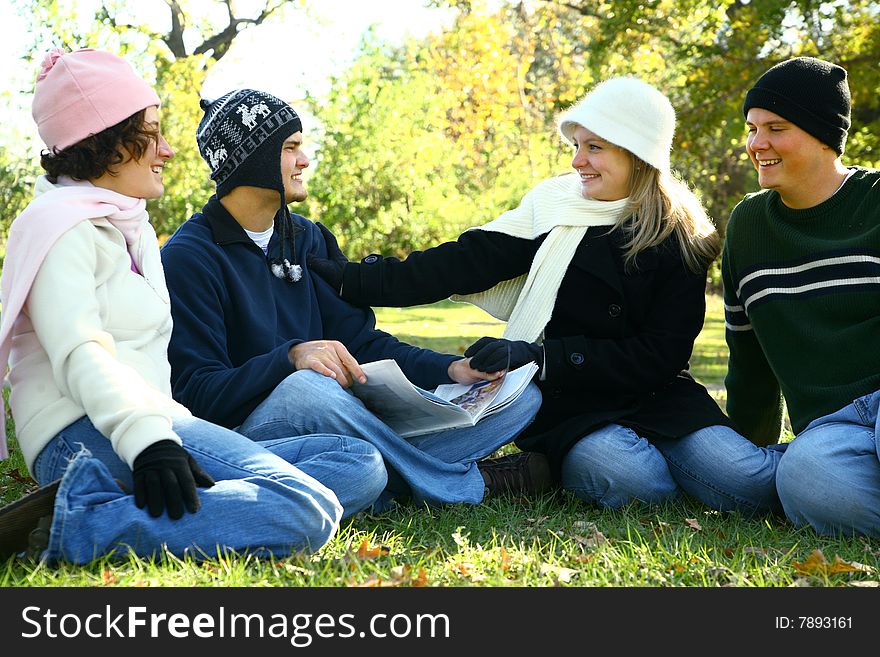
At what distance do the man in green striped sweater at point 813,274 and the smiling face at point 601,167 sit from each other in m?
0.48

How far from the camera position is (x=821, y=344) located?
12.8 feet

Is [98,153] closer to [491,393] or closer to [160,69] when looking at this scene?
[491,393]

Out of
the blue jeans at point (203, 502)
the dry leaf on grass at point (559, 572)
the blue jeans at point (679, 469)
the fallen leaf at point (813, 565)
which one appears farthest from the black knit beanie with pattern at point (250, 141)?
the fallen leaf at point (813, 565)

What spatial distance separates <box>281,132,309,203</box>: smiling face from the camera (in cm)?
404

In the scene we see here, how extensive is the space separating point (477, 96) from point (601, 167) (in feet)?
50.4

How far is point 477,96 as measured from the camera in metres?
19.1

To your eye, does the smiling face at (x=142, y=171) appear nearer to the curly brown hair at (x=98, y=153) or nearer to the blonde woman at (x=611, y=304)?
the curly brown hair at (x=98, y=153)

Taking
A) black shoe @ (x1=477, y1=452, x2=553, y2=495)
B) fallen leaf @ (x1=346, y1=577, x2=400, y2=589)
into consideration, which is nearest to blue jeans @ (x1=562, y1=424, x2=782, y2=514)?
black shoe @ (x1=477, y1=452, x2=553, y2=495)

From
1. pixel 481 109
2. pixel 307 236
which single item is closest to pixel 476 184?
pixel 481 109

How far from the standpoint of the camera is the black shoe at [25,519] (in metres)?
2.91

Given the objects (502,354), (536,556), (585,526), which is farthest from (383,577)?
(502,354)
